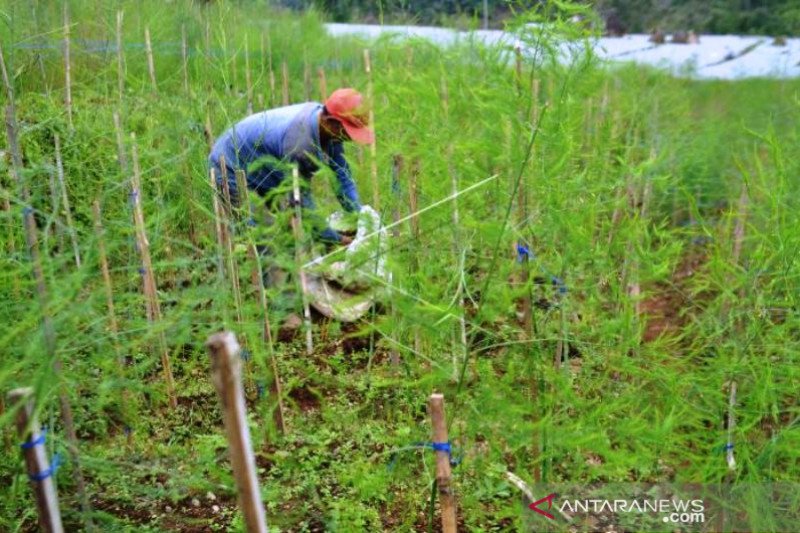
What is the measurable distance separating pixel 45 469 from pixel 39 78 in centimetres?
298

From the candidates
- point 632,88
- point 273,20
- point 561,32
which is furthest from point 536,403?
Answer: point 273,20

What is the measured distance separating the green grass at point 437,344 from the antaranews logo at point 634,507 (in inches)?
3.0

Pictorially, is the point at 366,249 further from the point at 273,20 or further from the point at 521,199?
the point at 273,20

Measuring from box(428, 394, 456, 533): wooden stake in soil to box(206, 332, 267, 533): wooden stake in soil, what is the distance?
0.54 m

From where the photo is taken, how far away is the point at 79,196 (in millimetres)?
3074

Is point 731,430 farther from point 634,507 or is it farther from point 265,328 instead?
point 265,328

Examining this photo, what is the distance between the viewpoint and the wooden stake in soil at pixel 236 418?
83cm

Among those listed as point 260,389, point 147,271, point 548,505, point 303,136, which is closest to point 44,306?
point 147,271

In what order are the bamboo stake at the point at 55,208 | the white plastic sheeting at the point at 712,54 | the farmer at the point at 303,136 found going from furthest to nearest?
the white plastic sheeting at the point at 712,54, the farmer at the point at 303,136, the bamboo stake at the point at 55,208

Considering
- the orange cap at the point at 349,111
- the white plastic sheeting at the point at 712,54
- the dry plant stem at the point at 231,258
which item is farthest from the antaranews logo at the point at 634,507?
the white plastic sheeting at the point at 712,54

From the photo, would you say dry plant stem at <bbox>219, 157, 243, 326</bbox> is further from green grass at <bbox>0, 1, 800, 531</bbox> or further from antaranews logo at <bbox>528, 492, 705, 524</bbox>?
antaranews logo at <bbox>528, 492, 705, 524</bbox>

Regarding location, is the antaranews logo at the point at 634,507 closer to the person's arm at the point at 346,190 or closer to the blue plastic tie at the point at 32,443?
the blue plastic tie at the point at 32,443

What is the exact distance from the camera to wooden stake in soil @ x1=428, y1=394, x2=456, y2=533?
142cm

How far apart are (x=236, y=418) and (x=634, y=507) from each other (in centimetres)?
146
